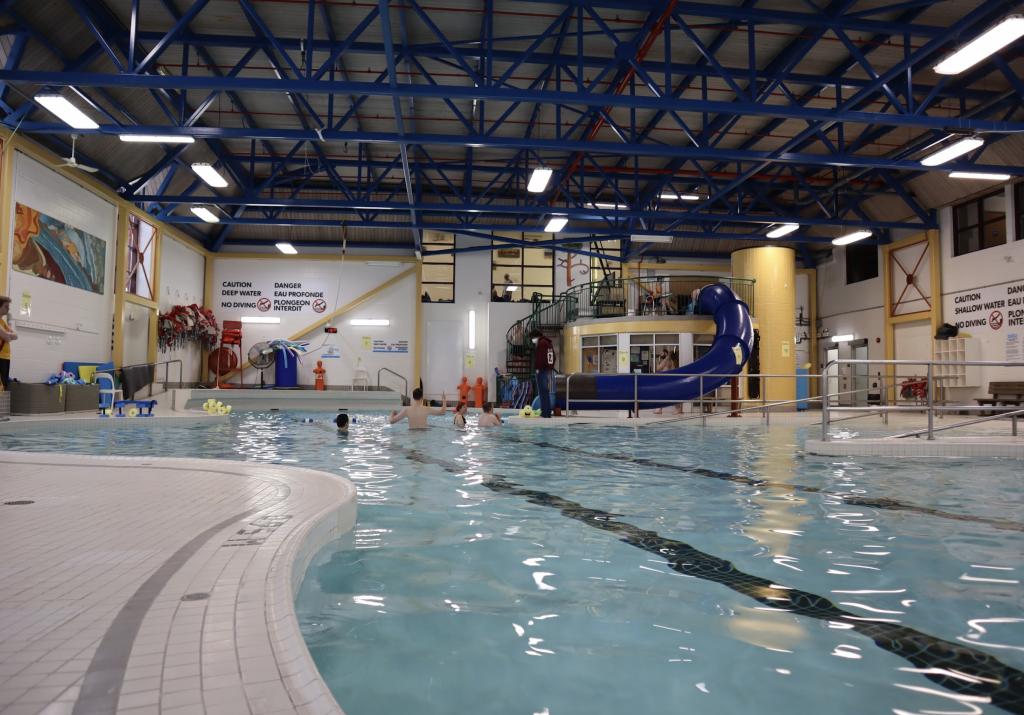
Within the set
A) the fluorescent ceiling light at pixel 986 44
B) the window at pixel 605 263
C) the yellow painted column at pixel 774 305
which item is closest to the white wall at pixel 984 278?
the yellow painted column at pixel 774 305

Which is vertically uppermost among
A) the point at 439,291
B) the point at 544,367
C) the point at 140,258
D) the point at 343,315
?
the point at 140,258

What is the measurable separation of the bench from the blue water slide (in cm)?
582

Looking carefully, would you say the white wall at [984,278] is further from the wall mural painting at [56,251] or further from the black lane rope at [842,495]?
the wall mural painting at [56,251]

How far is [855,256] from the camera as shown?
21266 millimetres

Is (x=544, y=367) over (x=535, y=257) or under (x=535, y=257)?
under

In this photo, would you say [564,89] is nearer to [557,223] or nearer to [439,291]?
[557,223]

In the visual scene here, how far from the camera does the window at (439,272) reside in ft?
72.5

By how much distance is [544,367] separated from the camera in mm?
12430

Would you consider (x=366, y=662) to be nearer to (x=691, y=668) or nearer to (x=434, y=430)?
(x=691, y=668)

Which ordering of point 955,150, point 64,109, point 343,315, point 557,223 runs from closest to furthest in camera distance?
point 64,109 → point 955,150 → point 557,223 → point 343,315

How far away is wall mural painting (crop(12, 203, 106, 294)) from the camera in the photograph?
1174 centimetres

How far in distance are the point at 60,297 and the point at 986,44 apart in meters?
16.4

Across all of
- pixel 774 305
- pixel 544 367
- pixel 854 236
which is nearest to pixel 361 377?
pixel 544 367

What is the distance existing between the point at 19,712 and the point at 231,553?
106 cm
